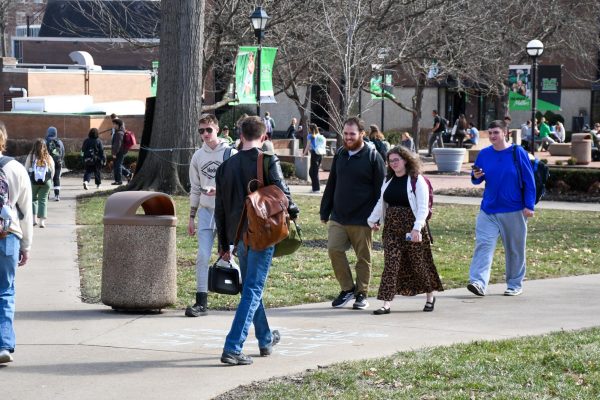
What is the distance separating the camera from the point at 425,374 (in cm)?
697

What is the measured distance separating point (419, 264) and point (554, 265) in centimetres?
432

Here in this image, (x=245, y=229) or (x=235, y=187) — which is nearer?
(x=245, y=229)

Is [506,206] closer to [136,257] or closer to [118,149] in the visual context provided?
[136,257]

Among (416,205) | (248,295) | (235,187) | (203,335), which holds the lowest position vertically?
(203,335)

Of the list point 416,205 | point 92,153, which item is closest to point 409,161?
point 416,205

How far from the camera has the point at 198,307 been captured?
972 centimetres

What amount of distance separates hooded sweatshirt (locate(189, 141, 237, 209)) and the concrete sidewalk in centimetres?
106

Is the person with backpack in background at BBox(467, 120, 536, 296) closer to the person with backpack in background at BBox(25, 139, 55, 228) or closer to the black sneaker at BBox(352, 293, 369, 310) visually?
the black sneaker at BBox(352, 293, 369, 310)

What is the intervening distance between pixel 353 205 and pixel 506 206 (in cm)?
193

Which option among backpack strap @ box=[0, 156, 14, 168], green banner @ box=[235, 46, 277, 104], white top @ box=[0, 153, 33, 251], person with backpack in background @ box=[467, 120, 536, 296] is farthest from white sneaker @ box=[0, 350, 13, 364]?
green banner @ box=[235, 46, 277, 104]

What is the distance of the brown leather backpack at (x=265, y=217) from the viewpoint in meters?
7.38

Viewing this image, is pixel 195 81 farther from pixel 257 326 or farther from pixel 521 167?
pixel 257 326

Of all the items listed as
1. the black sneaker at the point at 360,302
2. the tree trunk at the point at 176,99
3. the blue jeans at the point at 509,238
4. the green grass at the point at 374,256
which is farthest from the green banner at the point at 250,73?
the black sneaker at the point at 360,302

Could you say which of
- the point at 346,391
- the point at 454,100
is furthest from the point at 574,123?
the point at 346,391
